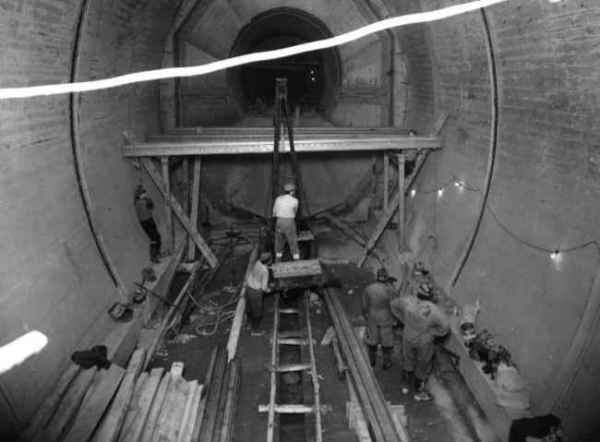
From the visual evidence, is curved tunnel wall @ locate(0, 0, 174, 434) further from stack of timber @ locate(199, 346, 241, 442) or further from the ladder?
the ladder

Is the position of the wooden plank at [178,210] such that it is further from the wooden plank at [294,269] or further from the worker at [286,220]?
the wooden plank at [294,269]

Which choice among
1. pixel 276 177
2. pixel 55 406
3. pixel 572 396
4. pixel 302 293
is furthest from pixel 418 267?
pixel 55 406

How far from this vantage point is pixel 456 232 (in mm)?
7453

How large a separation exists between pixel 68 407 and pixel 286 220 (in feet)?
12.8

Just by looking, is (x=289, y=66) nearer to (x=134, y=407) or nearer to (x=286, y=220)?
(x=286, y=220)

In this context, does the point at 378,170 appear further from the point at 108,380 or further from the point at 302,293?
the point at 108,380

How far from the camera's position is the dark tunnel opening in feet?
35.9

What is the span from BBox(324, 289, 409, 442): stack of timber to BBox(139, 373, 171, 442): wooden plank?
7.34ft

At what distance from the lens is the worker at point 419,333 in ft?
18.1

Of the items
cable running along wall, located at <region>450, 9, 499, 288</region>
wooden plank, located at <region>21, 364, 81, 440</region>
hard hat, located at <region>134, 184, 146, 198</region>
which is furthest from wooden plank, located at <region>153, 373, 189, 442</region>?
cable running along wall, located at <region>450, 9, 499, 288</region>

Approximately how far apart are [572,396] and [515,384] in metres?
0.69

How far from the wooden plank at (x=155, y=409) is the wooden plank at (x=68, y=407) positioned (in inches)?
28.3

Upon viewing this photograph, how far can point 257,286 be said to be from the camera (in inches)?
275

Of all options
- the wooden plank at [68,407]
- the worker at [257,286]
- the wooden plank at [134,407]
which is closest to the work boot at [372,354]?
the worker at [257,286]
